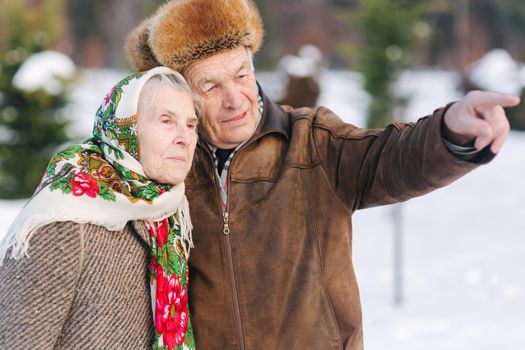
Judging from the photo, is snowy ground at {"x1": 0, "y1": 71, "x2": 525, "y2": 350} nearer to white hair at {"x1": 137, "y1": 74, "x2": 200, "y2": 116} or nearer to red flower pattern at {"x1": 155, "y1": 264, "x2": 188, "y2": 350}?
A: red flower pattern at {"x1": 155, "y1": 264, "x2": 188, "y2": 350}

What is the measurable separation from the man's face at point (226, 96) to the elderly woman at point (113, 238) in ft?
0.35

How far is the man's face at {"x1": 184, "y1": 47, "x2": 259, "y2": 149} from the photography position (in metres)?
2.26

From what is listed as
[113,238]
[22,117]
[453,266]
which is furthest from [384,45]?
[113,238]

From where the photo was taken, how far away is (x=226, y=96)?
2.29m

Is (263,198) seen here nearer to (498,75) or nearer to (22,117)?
(22,117)

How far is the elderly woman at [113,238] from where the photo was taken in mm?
1914

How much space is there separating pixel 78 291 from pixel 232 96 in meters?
0.77

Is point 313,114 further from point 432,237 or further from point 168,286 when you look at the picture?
point 432,237

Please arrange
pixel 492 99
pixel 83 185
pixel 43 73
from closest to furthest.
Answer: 1. pixel 492 99
2. pixel 83 185
3. pixel 43 73

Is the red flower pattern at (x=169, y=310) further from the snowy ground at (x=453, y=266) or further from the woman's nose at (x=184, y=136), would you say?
the snowy ground at (x=453, y=266)

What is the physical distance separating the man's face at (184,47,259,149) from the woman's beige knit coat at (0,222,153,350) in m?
0.42

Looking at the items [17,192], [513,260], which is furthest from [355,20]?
[17,192]

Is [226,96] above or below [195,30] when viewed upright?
below

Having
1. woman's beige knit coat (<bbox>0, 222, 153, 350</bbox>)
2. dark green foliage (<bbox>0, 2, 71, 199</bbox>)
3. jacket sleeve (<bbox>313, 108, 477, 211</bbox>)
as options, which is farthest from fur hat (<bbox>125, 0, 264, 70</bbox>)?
dark green foliage (<bbox>0, 2, 71, 199</bbox>)
